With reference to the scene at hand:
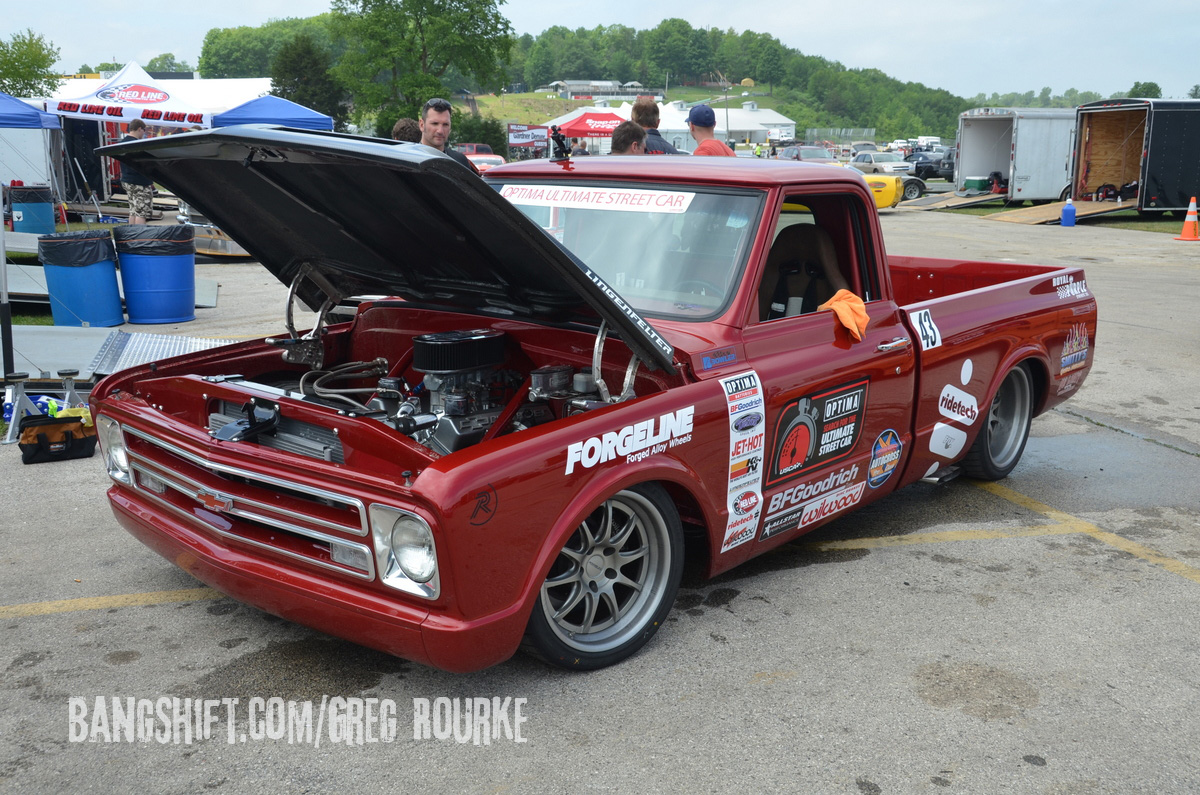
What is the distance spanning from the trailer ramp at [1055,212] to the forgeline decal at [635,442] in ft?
71.8

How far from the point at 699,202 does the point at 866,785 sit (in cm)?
221

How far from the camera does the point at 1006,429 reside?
550 centimetres

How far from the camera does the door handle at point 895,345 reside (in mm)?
4145

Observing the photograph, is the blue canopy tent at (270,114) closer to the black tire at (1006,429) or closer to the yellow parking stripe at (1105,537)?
the black tire at (1006,429)

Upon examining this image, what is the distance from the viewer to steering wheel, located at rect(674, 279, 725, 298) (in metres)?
3.71

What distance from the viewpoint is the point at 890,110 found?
164375 mm

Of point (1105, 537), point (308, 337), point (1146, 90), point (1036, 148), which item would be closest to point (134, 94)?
point (308, 337)

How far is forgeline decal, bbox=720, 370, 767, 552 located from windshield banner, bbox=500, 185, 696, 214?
804mm

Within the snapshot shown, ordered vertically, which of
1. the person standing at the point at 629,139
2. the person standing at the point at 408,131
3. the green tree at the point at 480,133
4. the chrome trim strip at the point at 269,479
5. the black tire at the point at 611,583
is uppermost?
the green tree at the point at 480,133

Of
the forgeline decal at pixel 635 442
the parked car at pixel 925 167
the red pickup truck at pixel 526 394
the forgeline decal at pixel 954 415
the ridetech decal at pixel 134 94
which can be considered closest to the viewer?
the red pickup truck at pixel 526 394

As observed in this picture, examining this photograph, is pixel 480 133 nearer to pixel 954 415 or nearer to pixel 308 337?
pixel 308 337

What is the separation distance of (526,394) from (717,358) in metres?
0.72

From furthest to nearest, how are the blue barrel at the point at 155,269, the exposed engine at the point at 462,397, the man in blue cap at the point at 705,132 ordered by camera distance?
the blue barrel at the point at 155,269 → the man in blue cap at the point at 705,132 → the exposed engine at the point at 462,397

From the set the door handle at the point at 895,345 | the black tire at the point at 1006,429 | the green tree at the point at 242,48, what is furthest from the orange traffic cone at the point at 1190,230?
the green tree at the point at 242,48
